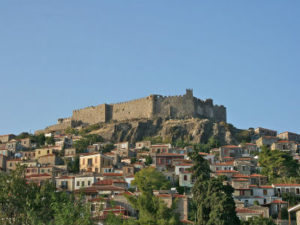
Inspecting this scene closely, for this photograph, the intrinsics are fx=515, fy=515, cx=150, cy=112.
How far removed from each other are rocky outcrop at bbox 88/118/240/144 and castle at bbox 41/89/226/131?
12.9 feet

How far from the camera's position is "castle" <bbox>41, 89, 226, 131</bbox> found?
4227 inches

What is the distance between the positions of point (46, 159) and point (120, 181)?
2229cm

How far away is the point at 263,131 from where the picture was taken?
4060 inches

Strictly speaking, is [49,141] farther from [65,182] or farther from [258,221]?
[258,221]

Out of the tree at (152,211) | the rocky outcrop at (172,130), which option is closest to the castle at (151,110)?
the rocky outcrop at (172,130)

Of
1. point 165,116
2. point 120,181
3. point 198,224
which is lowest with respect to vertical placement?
point 198,224

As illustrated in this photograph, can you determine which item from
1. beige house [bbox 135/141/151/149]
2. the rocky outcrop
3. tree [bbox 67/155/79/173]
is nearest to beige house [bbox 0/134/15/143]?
the rocky outcrop

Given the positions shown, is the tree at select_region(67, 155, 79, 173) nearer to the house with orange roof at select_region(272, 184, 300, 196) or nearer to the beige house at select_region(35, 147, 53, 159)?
the beige house at select_region(35, 147, 53, 159)

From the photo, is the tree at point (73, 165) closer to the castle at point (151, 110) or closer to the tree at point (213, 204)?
the tree at point (213, 204)

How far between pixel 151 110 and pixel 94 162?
38.7m

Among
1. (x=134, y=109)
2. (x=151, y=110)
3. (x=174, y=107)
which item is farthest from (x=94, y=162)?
(x=134, y=109)

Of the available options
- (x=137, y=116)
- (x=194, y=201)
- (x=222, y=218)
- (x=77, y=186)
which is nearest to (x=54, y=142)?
(x=137, y=116)

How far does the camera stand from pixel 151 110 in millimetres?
107750

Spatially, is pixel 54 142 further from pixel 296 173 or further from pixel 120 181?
pixel 296 173
